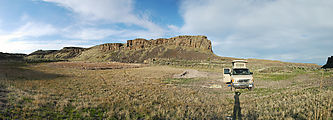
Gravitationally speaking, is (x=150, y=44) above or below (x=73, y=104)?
above

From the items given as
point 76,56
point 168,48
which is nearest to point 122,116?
point 168,48

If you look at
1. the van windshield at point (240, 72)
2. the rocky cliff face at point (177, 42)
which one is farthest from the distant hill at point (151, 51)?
the van windshield at point (240, 72)

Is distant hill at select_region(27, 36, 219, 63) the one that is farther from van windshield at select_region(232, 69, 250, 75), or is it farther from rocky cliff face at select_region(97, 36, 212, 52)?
van windshield at select_region(232, 69, 250, 75)

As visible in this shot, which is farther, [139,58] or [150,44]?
[150,44]

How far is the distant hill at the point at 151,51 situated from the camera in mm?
123812

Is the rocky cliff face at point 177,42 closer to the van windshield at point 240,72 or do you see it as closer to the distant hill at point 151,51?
the distant hill at point 151,51

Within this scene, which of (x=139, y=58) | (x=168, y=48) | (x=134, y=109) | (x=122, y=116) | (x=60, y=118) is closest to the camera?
(x=60, y=118)

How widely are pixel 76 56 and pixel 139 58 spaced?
10309cm

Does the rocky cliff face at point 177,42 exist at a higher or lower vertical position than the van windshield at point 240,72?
higher

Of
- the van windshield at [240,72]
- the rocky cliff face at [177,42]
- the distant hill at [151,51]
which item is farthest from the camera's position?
the rocky cliff face at [177,42]

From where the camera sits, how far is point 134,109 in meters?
8.23

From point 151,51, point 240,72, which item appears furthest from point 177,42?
point 240,72

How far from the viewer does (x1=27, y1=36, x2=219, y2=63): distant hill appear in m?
124

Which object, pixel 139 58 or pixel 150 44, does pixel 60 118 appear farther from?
pixel 150 44
